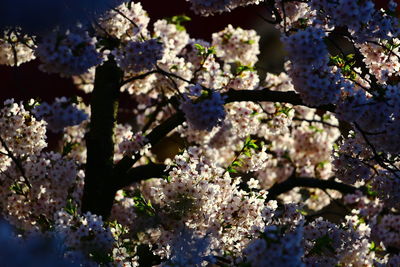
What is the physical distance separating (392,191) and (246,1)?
222 cm

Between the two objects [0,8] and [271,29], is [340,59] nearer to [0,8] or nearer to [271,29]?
[0,8]

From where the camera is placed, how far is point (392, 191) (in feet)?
18.5

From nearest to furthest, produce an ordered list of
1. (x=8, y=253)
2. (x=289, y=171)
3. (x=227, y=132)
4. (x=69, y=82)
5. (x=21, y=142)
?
(x=8, y=253), (x=21, y=142), (x=227, y=132), (x=289, y=171), (x=69, y=82)

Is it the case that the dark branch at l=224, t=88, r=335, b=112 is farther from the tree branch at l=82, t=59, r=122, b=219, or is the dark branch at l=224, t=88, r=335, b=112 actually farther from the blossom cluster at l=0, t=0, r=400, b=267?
the tree branch at l=82, t=59, r=122, b=219

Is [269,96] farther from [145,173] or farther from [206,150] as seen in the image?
[206,150]

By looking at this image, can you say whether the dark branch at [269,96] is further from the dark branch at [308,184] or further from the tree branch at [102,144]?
the dark branch at [308,184]

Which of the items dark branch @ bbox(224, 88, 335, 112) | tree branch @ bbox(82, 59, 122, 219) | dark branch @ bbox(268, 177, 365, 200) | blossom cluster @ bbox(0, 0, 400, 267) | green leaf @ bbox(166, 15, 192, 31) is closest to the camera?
blossom cluster @ bbox(0, 0, 400, 267)

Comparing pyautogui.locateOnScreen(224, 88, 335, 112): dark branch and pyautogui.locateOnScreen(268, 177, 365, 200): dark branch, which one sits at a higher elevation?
pyautogui.locateOnScreen(268, 177, 365, 200): dark branch

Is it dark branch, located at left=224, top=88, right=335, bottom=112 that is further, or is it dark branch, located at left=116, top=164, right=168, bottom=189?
dark branch, located at left=116, top=164, right=168, bottom=189

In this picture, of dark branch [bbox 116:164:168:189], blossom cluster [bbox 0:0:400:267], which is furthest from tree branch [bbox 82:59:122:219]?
dark branch [bbox 116:164:168:189]

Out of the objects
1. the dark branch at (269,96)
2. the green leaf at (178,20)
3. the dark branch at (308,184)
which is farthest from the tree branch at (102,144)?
the dark branch at (308,184)

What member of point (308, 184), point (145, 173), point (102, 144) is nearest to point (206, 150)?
point (308, 184)

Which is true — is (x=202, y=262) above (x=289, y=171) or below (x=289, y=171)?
below

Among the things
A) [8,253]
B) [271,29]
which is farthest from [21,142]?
[271,29]
